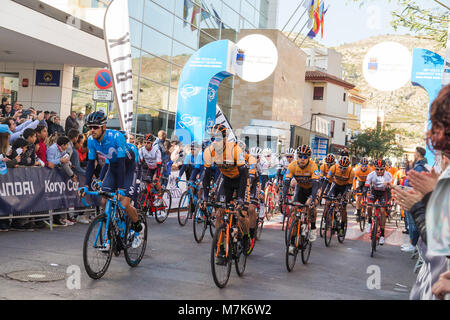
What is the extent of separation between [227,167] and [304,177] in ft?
7.60

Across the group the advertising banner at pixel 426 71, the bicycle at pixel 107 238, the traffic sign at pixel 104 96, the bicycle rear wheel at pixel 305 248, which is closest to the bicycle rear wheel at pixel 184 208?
the traffic sign at pixel 104 96

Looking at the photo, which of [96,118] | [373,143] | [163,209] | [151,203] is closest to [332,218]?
[163,209]

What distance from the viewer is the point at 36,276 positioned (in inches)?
262

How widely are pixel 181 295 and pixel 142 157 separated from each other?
25.5 feet

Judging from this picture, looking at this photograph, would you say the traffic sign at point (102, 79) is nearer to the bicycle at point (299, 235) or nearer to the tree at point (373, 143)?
the bicycle at point (299, 235)

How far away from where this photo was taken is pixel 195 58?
19.5 metres

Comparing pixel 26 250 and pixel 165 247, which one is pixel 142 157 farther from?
pixel 26 250

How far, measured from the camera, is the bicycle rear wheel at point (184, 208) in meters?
13.3

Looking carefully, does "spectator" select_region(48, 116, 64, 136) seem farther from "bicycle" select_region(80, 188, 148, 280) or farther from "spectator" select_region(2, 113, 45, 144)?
"bicycle" select_region(80, 188, 148, 280)

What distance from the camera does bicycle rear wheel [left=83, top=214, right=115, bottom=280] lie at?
662 centimetres

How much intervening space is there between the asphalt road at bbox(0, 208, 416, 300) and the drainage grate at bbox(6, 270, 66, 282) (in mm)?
90

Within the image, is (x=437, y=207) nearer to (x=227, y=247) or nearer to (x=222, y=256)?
(x=222, y=256)

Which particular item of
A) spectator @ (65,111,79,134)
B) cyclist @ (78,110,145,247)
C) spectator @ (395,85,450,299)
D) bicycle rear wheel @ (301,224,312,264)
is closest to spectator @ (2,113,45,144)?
spectator @ (65,111,79,134)
